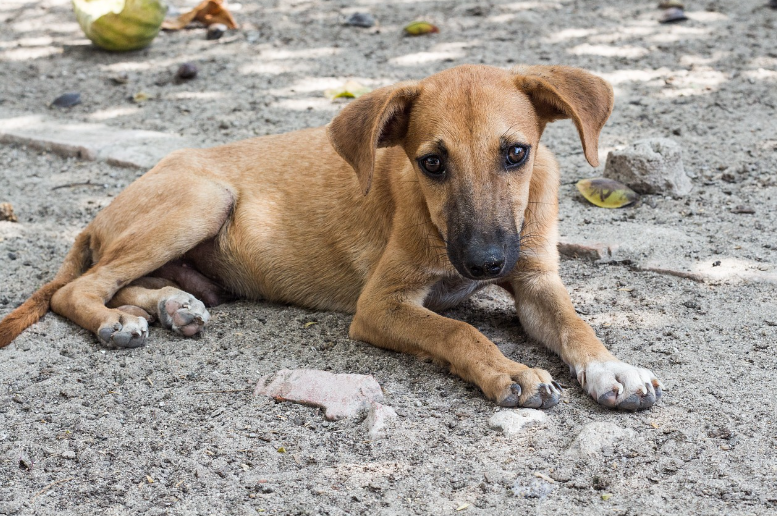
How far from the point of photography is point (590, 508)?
2676mm

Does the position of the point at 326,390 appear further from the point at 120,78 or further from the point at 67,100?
the point at 120,78

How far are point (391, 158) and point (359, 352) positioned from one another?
101 centimetres

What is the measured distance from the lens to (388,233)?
167 inches

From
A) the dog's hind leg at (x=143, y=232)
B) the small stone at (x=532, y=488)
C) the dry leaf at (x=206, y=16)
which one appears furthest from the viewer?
the dry leaf at (x=206, y=16)

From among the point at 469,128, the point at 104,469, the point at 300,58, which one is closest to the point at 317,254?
the point at 469,128

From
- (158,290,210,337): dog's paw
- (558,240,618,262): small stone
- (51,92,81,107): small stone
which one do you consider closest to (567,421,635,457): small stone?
(558,240,618,262): small stone

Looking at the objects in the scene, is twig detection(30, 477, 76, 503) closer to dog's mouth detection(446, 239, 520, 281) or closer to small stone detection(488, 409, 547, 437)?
small stone detection(488, 409, 547, 437)

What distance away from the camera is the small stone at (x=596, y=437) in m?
2.97

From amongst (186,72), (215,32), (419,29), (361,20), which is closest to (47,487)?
(186,72)

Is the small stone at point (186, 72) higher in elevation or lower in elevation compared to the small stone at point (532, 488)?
lower

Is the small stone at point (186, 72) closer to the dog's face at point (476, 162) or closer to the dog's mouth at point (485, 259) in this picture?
the dog's face at point (476, 162)

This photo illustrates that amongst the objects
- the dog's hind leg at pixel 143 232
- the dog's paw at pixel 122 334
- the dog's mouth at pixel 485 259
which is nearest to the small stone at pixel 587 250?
the dog's mouth at pixel 485 259

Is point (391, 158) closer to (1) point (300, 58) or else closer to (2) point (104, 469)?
(2) point (104, 469)

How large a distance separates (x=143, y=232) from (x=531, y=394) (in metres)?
2.25
